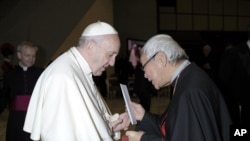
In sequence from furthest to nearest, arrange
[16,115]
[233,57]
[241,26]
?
1. [241,26]
2. [233,57]
3. [16,115]

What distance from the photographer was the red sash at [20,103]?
11.0 feet

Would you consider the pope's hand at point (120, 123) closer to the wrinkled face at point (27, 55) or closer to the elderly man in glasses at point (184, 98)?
the elderly man in glasses at point (184, 98)

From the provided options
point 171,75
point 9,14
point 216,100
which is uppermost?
point 9,14

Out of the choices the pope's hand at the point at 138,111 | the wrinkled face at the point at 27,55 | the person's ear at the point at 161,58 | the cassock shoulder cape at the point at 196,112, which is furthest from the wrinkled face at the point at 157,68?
the wrinkled face at the point at 27,55

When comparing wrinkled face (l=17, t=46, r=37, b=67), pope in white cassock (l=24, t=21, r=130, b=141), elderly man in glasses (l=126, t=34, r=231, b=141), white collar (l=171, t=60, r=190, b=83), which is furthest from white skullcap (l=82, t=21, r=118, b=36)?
wrinkled face (l=17, t=46, r=37, b=67)

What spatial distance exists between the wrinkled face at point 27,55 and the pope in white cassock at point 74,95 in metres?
1.41

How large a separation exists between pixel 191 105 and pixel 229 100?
2511mm

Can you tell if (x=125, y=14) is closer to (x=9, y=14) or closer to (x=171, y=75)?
(x=9, y=14)

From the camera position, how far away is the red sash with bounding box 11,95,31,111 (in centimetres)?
336

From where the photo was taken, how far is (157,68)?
6.14 feet

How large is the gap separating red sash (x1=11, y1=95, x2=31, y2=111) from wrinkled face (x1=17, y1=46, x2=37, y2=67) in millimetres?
327

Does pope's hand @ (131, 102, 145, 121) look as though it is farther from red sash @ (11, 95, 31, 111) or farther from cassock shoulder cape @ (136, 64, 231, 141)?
red sash @ (11, 95, 31, 111)

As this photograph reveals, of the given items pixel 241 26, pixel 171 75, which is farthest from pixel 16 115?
pixel 241 26

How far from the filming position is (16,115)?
3.36 metres
